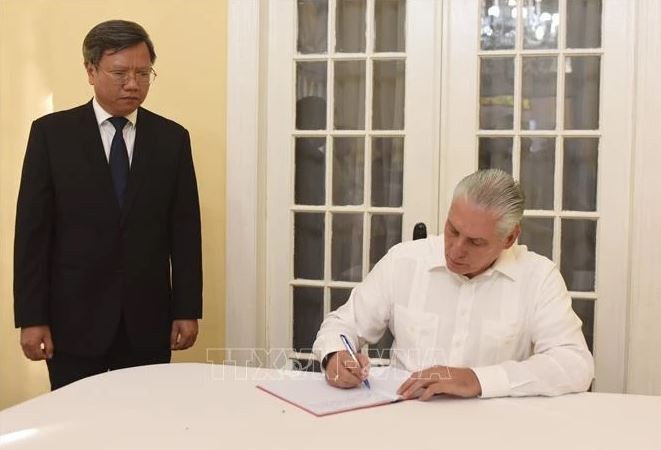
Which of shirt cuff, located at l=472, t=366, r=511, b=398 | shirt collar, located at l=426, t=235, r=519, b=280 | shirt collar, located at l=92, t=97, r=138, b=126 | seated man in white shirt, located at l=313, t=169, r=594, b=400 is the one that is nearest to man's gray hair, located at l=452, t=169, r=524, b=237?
seated man in white shirt, located at l=313, t=169, r=594, b=400

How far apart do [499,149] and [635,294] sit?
0.74 meters

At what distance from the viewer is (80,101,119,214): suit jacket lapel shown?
2.34 meters

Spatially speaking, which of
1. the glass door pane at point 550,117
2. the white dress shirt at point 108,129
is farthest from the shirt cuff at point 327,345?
the glass door pane at point 550,117

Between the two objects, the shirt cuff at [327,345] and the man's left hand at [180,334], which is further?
the man's left hand at [180,334]

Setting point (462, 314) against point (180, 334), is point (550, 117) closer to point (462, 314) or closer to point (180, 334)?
point (462, 314)

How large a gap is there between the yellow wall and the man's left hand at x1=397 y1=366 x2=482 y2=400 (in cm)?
149

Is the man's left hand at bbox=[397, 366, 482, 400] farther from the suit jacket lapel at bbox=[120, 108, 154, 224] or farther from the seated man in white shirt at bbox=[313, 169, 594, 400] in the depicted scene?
the suit jacket lapel at bbox=[120, 108, 154, 224]

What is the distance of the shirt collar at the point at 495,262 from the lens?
2041 mm

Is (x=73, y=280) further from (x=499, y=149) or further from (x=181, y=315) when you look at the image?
(x=499, y=149)

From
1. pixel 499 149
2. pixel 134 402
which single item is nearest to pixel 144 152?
pixel 134 402

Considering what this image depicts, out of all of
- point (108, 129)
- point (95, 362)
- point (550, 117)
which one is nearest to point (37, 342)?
point (95, 362)

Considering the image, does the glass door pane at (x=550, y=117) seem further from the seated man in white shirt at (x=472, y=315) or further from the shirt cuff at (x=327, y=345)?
the shirt cuff at (x=327, y=345)

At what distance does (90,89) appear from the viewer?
3166 millimetres

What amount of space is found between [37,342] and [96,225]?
1.33ft
